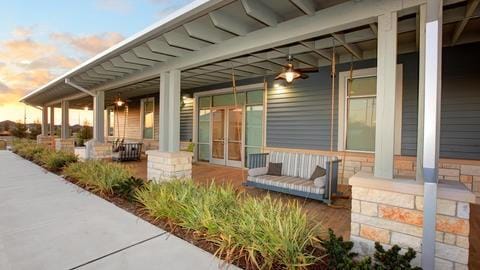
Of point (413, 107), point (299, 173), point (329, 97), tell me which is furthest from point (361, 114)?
point (299, 173)

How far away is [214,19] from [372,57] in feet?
12.7

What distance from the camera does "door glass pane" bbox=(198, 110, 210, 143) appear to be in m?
8.84

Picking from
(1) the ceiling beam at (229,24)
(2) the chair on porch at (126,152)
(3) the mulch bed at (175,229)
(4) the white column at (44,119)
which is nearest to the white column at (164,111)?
(3) the mulch bed at (175,229)

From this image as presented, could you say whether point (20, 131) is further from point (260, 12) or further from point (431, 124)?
point (431, 124)

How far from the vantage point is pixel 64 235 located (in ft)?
9.60

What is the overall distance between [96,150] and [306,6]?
803cm

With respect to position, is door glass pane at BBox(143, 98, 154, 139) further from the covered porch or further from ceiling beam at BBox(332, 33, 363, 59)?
ceiling beam at BBox(332, 33, 363, 59)

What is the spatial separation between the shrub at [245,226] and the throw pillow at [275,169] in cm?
202

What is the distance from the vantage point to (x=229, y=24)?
3275 millimetres

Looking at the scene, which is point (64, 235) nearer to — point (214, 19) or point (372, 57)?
point (214, 19)

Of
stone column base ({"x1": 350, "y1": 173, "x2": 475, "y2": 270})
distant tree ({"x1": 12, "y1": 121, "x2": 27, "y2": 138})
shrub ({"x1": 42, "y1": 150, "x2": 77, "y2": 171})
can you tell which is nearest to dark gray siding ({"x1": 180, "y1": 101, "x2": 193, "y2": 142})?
shrub ({"x1": 42, "y1": 150, "x2": 77, "y2": 171})

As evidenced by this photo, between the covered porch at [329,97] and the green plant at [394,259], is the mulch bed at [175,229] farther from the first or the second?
the covered porch at [329,97]

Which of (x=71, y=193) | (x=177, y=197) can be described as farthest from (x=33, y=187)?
(x=177, y=197)

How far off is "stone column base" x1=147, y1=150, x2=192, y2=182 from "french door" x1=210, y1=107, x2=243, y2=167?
9.29 ft
